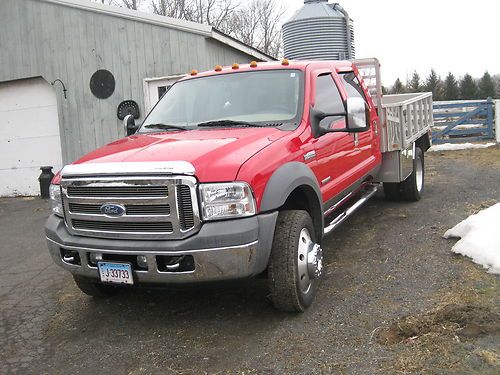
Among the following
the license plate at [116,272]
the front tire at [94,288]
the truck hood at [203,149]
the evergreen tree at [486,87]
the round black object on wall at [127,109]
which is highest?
the evergreen tree at [486,87]

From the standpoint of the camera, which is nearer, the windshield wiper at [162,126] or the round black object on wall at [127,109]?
the windshield wiper at [162,126]

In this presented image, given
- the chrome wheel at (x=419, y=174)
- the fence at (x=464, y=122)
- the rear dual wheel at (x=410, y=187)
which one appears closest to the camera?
the rear dual wheel at (x=410, y=187)

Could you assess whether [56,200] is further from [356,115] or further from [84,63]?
[84,63]

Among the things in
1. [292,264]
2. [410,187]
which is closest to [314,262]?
[292,264]

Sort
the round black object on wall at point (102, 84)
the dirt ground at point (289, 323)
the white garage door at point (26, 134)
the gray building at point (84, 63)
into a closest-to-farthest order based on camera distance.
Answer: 1. the dirt ground at point (289, 323)
2. the gray building at point (84, 63)
3. the round black object on wall at point (102, 84)
4. the white garage door at point (26, 134)

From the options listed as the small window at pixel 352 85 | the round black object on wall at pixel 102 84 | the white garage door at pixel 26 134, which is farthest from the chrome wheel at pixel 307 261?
the white garage door at pixel 26 134

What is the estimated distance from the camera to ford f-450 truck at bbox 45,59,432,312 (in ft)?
11.3

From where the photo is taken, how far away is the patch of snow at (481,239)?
4.67 m

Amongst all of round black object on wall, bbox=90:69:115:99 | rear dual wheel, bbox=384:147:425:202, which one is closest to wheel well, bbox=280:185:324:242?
rear dual wheel, bbox=384:147:425:202

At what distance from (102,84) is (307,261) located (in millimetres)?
8337

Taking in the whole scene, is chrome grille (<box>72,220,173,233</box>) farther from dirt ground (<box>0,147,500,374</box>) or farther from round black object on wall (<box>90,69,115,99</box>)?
round black object on wall (<box>90,69,115,99</box>)

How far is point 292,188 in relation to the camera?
3891mm

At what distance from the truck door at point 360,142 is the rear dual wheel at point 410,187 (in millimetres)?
1421

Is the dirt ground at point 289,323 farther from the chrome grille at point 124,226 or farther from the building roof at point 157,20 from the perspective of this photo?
the building roof at point 157,20
